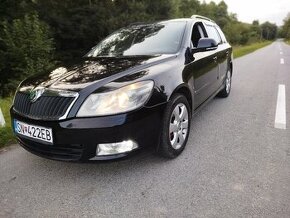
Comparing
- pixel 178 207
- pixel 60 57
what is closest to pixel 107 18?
pixel 60 57

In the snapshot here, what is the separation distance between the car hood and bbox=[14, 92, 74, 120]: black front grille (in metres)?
0.13

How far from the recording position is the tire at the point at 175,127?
10.2 ft

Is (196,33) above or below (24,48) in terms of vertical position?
below

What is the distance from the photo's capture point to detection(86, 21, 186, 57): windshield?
3.82 m

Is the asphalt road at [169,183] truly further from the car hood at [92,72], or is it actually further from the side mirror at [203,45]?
the side mirror at [203,45]

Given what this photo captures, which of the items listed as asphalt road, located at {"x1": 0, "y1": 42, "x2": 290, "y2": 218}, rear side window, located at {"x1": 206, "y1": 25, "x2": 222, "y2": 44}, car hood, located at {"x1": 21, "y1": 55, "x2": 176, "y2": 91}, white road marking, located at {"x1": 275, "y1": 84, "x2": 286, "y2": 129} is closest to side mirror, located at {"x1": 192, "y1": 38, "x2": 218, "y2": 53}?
car hood, located at {"x1": 21, "y1": 55, "x2": 176, "y2": 91}

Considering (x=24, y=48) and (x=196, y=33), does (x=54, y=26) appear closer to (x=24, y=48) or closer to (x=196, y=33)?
(x=24, y=48)

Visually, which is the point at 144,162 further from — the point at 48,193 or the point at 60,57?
the point at 60,57

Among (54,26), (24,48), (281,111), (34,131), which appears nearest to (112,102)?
(34,131)

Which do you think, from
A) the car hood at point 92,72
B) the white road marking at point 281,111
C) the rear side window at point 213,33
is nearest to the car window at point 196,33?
the rear side window at point 213,33

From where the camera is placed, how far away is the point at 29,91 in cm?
306

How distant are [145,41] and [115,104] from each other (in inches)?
64.6

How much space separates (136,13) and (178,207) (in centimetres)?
1835

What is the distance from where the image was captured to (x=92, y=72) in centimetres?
315
